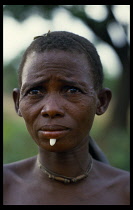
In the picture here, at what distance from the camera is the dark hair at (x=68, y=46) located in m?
2.15

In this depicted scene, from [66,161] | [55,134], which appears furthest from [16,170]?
[55,134]

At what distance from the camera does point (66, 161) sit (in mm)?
2260

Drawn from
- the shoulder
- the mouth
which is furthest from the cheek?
the shoulder

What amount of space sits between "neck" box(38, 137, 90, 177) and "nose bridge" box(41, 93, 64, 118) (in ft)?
1.36

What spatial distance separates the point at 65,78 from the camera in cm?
203

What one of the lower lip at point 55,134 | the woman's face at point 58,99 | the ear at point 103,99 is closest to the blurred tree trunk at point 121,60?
the ear at point 103,99

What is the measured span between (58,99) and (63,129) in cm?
19

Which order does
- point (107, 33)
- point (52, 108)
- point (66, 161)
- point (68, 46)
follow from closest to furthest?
point (52, 108) < point (68, 46) < point (66, 161) < point (107, 33)

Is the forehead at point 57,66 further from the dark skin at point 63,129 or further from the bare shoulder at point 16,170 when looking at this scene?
the bare shoulder at point 16,170

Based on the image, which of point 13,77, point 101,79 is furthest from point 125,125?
point 101,79

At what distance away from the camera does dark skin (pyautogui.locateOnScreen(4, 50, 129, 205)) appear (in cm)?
201

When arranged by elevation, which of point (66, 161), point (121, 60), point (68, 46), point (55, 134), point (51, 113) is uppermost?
point (68, 46)

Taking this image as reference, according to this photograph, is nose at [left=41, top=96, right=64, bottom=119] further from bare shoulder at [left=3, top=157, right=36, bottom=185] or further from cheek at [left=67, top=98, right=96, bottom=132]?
bare shoulder at [left=3, top=157, right=36, bottom=185]

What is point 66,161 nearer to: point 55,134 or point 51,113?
point 55,134
